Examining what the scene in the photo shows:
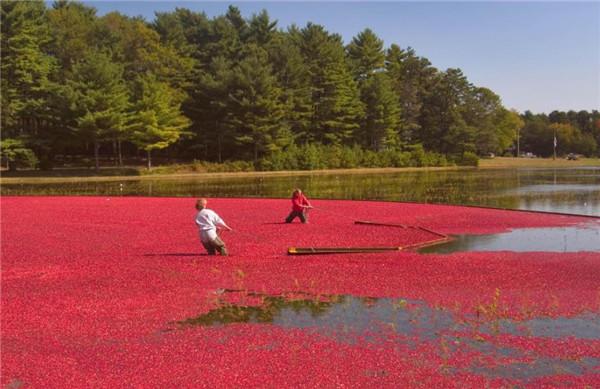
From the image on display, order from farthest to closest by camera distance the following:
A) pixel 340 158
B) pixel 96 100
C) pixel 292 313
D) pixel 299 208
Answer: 1. pixel 340 158
2. pixel 96 100
3. pixel 299 208
4. pixel 292 313

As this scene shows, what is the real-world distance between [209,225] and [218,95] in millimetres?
62958

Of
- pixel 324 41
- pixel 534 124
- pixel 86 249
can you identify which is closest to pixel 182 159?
pixel 324 41

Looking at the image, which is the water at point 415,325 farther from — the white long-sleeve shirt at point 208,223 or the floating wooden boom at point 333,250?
the floating wooden boom at point 333,250

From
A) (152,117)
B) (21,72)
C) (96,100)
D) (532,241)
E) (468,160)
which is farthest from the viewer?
(468,160)

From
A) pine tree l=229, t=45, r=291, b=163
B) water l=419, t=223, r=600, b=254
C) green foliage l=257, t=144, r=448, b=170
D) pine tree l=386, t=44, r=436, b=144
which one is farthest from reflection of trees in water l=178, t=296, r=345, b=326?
pine tree l=386, t=44, r=436, b=144

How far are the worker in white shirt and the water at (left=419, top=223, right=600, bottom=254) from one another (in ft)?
18.5

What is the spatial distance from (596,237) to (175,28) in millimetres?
74808

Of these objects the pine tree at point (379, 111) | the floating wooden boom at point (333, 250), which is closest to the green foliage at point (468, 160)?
the pine tree at point (379, 111)

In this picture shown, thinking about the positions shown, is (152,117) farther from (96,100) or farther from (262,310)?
(262,310)

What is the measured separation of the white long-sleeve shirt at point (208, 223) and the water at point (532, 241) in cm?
578

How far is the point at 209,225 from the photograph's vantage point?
48.4 ft

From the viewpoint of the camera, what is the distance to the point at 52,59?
237 ft

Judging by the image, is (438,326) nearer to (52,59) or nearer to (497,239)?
(497,239)

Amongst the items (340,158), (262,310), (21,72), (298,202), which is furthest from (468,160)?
(262,310)
